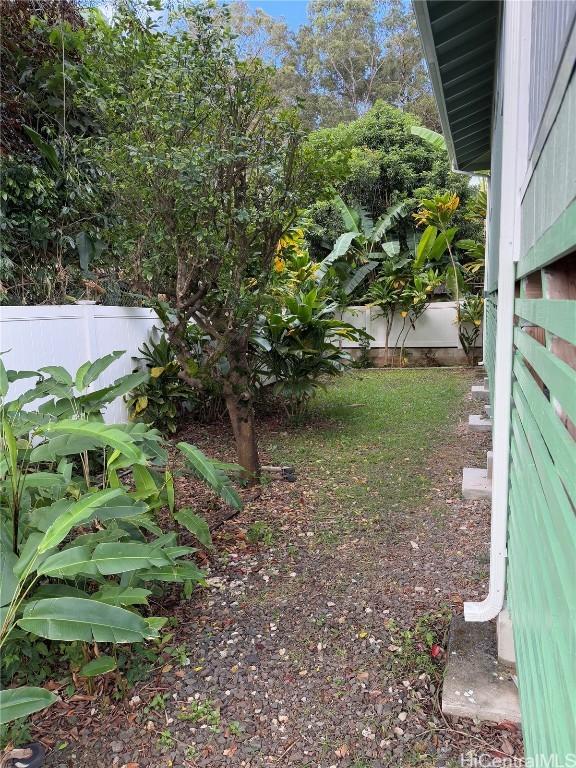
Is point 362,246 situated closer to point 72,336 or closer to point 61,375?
point 72,336

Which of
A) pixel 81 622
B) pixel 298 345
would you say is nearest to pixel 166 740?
pixel 81 622

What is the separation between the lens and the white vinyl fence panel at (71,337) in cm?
451

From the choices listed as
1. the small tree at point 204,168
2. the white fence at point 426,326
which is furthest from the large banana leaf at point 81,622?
the white fence at point 426,326

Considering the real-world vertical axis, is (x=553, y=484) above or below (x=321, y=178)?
below

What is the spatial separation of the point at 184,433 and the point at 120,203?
112 inches

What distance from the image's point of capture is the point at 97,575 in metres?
2.24

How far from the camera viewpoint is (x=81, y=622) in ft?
6.56

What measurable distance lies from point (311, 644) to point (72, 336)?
12.5ft

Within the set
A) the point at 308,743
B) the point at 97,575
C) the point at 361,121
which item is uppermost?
the point at 361,121

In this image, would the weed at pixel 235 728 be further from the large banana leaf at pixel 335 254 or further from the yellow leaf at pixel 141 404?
the large banana leaf at pixel 335 254

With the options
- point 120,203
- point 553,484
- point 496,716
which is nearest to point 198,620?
point 496,716

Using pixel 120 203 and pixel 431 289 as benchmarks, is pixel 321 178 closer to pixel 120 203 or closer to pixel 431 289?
pixel 120 203

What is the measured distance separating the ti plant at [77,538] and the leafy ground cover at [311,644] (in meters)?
0.28

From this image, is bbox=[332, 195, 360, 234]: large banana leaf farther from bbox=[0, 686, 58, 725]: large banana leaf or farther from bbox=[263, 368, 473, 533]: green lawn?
bbox=[0, 686, 58, 725]: large banana leaf
